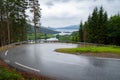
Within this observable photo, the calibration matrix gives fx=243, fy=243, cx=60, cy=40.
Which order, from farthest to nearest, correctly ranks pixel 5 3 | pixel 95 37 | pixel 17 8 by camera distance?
pixel 95 37 → pixel 17 8 → pixel 5 3

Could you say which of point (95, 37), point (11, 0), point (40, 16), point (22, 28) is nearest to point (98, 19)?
point (95, 37)

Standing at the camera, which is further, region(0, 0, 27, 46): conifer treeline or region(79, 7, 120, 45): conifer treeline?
region(79, 7, 120, 45): conifer treeline

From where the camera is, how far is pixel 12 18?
62.8 meters

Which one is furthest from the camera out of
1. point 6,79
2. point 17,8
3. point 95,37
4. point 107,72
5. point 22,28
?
point 95,37

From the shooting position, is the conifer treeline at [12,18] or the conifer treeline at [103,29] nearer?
the conifer treeline at [12,18]

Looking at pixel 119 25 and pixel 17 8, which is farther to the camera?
pixel 119 25

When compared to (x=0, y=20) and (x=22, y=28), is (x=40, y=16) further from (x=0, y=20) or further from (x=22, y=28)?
(x=0, y=20)

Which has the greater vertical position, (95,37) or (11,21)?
(11,21)

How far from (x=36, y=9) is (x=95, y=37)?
64.2 feet

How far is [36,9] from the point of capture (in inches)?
2822

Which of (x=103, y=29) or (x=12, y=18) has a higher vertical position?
(x=12, y=18)

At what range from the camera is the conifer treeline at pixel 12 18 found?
2357 inches

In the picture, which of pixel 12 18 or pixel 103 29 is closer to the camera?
pixel 12 18

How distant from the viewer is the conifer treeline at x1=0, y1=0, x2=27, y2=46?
59.9 metres
